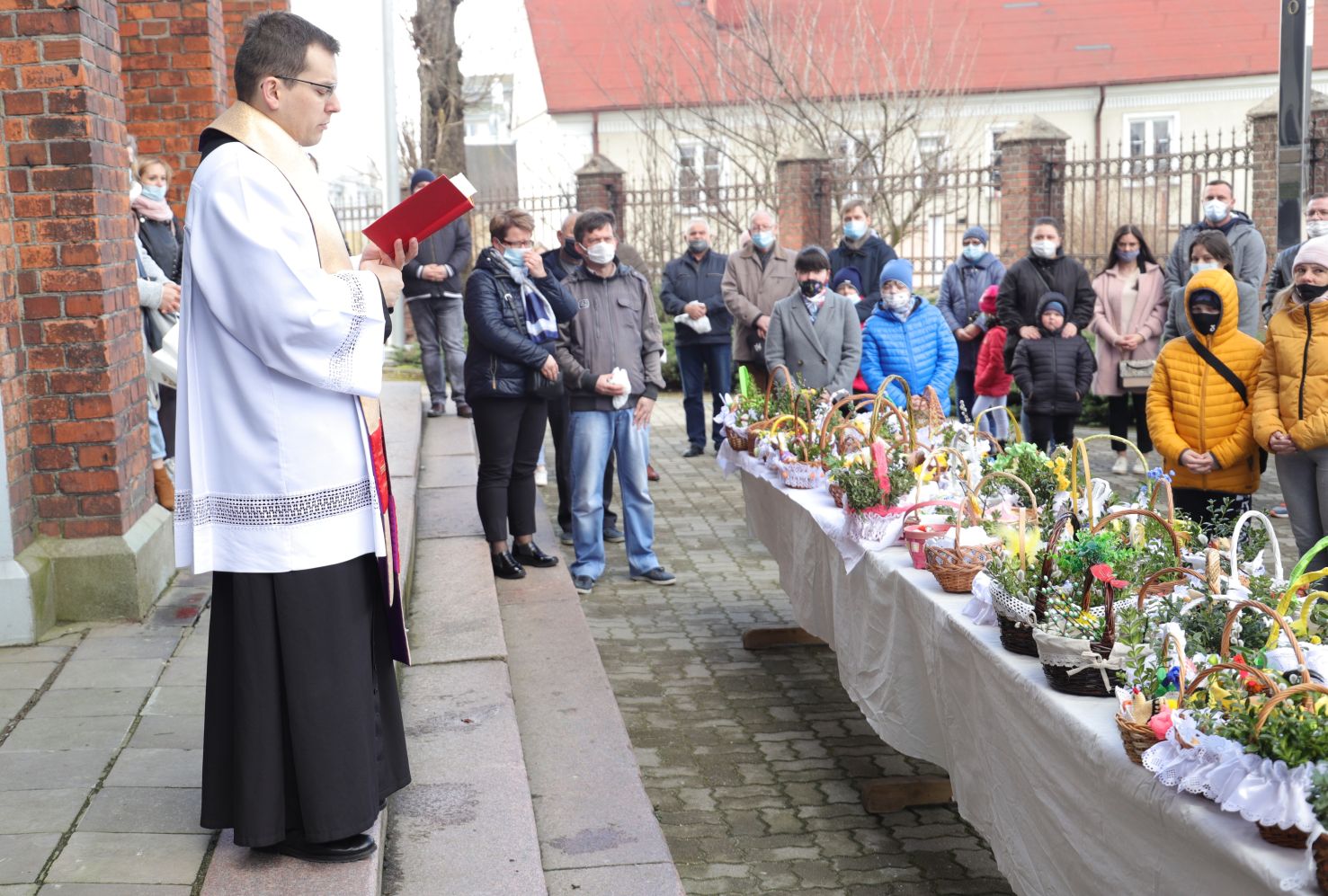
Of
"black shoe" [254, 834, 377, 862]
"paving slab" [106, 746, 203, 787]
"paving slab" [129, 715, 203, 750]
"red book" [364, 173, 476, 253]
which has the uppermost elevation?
"red book" [364, 173, 476, 253]

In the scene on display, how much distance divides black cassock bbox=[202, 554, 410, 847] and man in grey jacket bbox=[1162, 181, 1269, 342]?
725 cm

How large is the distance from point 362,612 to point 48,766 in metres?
1.26

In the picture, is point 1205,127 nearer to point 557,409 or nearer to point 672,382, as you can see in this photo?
point 672,382

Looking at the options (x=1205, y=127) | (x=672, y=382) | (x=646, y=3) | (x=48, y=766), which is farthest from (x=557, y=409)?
(x=1205, y=127)

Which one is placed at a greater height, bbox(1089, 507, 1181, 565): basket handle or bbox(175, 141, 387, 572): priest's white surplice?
bbox(175, 141, 387, 572): priest's white surplice

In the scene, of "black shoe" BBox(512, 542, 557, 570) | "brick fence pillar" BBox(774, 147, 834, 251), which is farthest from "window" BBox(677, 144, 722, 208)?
"black shoe" BBox(512, 542, 557, 570)

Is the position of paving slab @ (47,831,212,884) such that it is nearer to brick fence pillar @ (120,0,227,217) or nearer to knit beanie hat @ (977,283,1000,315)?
brick fence pillar @ (120,0,227,217)

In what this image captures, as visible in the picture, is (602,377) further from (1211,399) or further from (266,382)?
(266,382)

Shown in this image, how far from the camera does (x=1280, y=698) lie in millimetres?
2355

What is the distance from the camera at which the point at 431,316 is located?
11.0 m

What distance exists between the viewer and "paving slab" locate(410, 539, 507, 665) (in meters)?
5.51

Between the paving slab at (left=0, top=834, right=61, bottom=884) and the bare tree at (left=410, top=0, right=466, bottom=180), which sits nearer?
the paving slab at (left=0, top=834, right=61, bottom=884)

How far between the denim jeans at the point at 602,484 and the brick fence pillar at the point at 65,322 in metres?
2.50

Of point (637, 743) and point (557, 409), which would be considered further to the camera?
point (557, 409)
